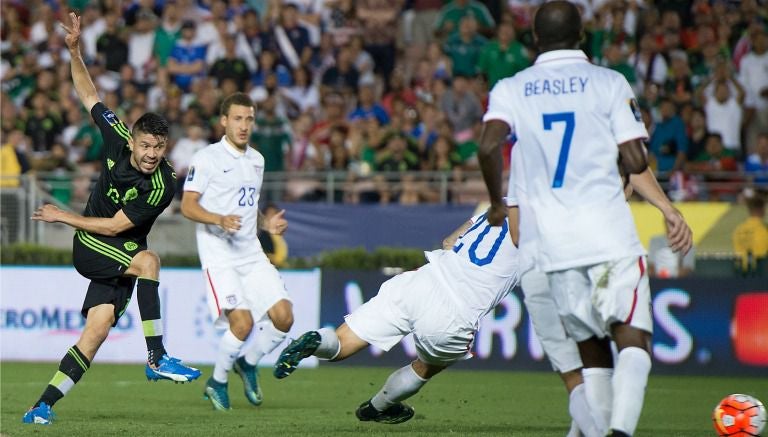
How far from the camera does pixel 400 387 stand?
931cm

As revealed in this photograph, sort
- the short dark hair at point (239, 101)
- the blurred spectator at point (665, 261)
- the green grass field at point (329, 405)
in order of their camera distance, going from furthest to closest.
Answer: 1. the blurred spectator at point (665, 261)
2. the short dark hair at point (239, 101)
3. the green grass field at point (329, 405)

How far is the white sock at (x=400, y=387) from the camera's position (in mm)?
9250

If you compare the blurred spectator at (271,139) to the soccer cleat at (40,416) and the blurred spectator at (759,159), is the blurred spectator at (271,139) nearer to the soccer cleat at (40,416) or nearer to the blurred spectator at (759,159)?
the blurred spectator at (759,159)

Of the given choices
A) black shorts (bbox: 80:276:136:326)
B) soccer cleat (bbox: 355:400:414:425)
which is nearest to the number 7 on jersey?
soccer cleat (bbox: 355:400:414:425)

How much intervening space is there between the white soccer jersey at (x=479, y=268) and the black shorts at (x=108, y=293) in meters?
2.61

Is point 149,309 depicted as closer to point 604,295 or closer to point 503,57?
point 604,295

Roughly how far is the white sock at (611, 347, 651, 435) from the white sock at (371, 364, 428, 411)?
271 centimetres

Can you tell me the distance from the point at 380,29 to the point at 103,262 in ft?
43.6

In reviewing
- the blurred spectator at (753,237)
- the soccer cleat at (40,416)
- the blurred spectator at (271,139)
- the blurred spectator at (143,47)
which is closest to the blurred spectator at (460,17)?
the blurred spectator at (271,139)

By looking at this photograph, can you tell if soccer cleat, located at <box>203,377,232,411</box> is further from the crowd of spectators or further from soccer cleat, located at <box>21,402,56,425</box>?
the crowd of spectators

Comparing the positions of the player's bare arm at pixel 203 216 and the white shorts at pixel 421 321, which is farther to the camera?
the player's bare arm at pixel 203 216

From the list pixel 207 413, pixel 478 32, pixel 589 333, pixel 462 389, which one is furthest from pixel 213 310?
pixel 478 32

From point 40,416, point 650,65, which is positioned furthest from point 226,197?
point 650,65

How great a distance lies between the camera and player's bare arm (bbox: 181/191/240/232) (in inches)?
421
